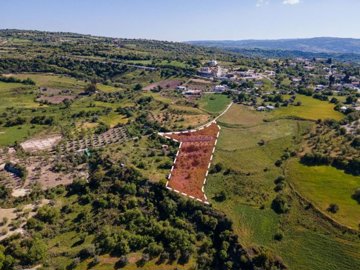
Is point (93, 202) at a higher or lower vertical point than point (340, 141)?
lower

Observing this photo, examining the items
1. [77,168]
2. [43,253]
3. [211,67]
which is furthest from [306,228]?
[211,67]

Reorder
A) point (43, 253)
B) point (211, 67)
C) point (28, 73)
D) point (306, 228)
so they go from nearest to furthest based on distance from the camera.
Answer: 1. point (43, 253)
2. point (306, 228)
3. point (28, 73)
4. point (211, 67)

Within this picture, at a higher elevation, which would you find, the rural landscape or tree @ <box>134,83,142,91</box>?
tree @ <box>134,83,142,91</box>

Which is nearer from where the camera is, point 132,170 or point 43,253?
point 43,253

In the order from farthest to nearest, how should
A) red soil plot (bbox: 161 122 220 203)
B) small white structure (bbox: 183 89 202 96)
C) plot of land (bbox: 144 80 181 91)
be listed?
plot of land (bbox: 144 80 181 91)
small white structure (bbox: 183 89 202 96)
red soil plot (bbox: 161 122 220 203)

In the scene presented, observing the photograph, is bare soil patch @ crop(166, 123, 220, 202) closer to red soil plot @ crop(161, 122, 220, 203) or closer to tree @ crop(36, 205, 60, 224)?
red soil plot @ crop(161, 122, 220, 203)

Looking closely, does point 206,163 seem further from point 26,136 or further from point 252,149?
point 26,136

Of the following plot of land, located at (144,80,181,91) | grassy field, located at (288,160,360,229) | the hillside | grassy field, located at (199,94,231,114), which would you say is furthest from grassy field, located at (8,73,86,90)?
grassy field, located at (288,160,360,229)
